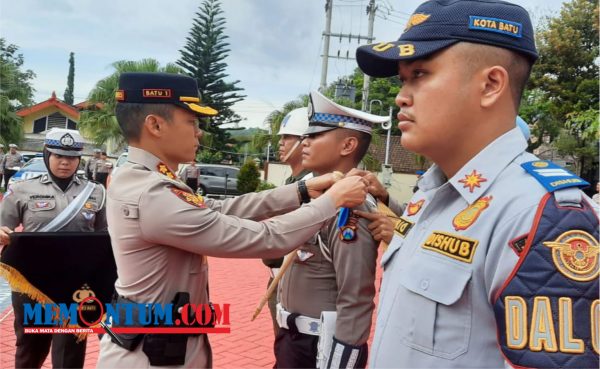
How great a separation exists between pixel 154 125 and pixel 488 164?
1.60 metres

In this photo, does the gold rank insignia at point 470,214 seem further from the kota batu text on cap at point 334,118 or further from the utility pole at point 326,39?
the utility pole at point 326,39

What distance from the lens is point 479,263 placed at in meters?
1.17

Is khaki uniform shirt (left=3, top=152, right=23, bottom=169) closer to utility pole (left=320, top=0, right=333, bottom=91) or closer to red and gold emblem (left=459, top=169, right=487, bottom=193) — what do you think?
utility pole (left=320, top=0, right=333, bottom=91)

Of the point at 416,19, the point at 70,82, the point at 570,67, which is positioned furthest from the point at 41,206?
the point at 70,82

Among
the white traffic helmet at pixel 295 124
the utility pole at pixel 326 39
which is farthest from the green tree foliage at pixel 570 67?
the white traffic helmet at pixel 295 124

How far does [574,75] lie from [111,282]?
2108 cm

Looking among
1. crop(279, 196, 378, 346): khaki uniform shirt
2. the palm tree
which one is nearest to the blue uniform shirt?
crop(279, 196, 378, 346): khaki uniform shirt

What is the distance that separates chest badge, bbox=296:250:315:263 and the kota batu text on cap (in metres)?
0.66

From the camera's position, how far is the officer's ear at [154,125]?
2377 mm

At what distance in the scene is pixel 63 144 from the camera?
4.29 meters

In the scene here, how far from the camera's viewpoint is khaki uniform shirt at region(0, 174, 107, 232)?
4027 mm

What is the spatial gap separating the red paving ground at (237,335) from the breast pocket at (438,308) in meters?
3.45

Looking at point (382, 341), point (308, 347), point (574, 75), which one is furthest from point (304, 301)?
point (574, 75)

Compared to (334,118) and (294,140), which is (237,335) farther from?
(334,118)
